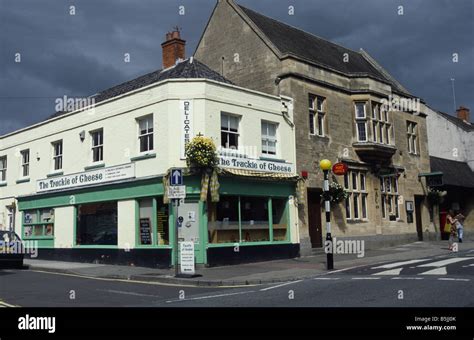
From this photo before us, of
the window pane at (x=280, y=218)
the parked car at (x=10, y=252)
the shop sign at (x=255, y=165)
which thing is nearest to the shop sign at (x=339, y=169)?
the shop sign at (x=255, y=165)

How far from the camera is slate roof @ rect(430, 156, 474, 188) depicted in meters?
31.4

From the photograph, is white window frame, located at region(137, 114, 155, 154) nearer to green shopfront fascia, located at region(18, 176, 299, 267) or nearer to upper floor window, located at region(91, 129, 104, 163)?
green shopfront fascia, located at region(18, 176, 299, 267)

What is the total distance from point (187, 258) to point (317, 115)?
10981 millimetres

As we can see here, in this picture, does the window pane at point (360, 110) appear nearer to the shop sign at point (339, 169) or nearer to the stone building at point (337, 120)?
the stone building at point (337, 120)

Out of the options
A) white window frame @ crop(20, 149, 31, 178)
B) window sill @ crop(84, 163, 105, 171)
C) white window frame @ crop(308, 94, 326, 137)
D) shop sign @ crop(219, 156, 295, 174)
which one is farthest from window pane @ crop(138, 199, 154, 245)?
white window frame @ crop(20, 149, 31, 178)

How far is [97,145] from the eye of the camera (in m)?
21.5

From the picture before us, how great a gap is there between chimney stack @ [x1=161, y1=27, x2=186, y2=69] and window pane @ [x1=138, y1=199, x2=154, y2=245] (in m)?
8.69

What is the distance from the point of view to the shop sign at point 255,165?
18.5m

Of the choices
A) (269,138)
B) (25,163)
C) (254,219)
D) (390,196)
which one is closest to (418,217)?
(390,196)

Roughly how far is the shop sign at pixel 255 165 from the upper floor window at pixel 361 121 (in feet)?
17.7
